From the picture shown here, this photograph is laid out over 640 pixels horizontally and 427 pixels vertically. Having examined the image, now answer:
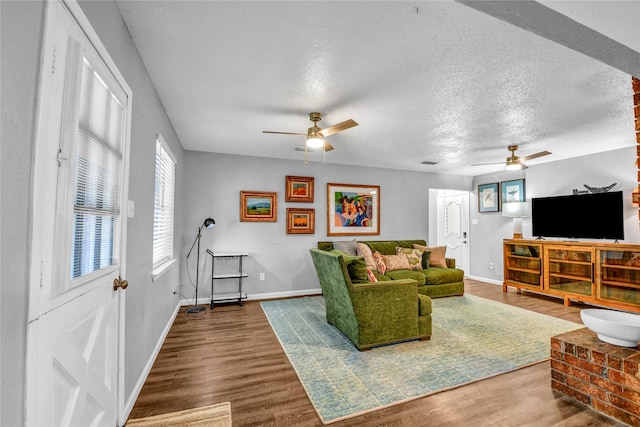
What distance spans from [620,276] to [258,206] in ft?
17.7

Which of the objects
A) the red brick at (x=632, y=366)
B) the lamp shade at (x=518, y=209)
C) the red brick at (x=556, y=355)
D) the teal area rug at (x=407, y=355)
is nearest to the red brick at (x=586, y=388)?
the red brick at (x=556, y=355)

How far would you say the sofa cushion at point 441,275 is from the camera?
4684 millimetres

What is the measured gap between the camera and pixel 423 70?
7.06 ft

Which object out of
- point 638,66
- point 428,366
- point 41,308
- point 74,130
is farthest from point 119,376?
point 638,66

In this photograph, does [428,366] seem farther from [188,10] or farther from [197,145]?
[197,145]

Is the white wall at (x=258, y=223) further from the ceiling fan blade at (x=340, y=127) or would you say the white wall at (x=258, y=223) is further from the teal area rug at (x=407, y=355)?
the ceiling fan blade at (x=340, y=127)

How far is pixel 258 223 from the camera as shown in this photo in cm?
487

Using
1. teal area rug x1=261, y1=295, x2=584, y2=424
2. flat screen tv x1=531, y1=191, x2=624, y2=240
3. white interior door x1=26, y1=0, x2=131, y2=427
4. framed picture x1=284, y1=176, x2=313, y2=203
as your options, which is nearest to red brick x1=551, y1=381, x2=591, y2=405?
teal area rug x1=261, y1=295, x2=584, y2=424

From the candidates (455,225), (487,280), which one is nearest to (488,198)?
(455,225)

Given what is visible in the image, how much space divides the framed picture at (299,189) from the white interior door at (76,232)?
3.39m

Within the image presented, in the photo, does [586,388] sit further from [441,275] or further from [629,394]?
[441,275]

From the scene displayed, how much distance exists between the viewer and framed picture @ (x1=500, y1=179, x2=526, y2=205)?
557 cm

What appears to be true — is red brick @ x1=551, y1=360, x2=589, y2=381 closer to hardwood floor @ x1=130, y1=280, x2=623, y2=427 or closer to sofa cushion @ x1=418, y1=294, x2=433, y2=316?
hardwood floor @ x1=130, y1=280, x2=623, y2=427

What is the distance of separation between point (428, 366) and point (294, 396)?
4.00ft
